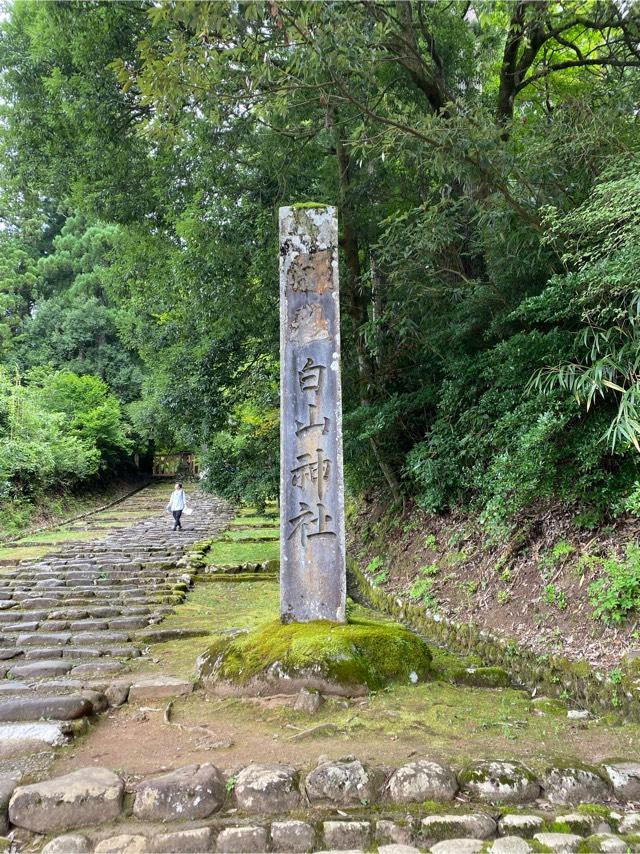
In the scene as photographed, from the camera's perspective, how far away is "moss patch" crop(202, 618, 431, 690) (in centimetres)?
416

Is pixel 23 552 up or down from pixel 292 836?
down

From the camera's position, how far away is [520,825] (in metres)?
2.64

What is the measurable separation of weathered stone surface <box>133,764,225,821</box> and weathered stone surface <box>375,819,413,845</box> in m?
0.79

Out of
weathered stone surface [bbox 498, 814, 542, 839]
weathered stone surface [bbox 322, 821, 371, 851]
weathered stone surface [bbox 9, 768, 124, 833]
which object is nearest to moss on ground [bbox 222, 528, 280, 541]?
weathered stone surface [bbox 9, 768, 124, 833]

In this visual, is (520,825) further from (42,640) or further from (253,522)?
(253,522)

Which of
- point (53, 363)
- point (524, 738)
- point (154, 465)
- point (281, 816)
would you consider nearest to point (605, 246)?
point (524, 738)

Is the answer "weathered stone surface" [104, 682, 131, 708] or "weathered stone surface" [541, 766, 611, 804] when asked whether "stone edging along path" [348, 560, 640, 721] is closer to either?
"weathered stone surface" [541, 766, 611, 804]

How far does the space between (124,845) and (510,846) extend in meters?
1.71

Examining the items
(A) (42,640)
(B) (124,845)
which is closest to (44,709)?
(B) (124,845)

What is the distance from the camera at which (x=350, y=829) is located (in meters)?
2.61

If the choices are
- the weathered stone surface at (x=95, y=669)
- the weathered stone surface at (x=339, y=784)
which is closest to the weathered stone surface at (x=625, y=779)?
the weathered stone surface at (x=339, y=784)

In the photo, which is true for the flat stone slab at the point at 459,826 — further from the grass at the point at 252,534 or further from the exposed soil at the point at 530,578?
the grass at the point at 252,534

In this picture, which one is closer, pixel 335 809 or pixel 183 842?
pixel 183 842

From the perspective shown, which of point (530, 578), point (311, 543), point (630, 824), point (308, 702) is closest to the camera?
point (630, 824)
